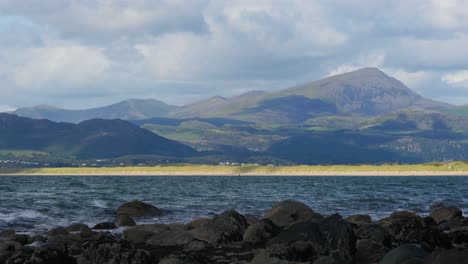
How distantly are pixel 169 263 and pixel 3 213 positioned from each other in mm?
31689

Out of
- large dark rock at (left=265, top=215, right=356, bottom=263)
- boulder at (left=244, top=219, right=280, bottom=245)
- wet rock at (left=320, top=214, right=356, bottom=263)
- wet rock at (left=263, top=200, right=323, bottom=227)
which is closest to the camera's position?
large dark rock at (left=265, top=215, right=356, bottom=263)

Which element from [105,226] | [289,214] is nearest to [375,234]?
[289,214]

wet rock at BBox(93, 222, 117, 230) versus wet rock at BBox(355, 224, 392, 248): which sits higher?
wet rock at BBox(355, 224, 392, 248)

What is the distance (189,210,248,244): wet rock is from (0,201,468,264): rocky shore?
0.04m

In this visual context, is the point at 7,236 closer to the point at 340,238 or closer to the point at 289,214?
the point at 289,214

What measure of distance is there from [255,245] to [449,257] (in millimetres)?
12219

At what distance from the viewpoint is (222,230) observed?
2977cm

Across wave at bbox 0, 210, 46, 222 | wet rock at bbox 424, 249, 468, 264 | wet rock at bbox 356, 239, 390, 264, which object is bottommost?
wet rock at bbox 356, 239, 390, 264

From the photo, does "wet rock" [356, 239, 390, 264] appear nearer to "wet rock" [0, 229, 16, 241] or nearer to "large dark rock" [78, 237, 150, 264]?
"large dark rock" [78, 237, 150, 264]

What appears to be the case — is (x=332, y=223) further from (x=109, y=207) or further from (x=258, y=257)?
(x=109, y=207)

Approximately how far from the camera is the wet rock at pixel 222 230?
29.2m

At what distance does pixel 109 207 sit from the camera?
184ft

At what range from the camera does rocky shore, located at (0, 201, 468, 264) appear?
21.5 m

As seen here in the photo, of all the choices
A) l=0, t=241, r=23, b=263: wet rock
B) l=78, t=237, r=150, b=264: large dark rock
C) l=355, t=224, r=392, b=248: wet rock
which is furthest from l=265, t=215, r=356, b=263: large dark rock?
l=0, t=241, r=23, b=263: wet rock
